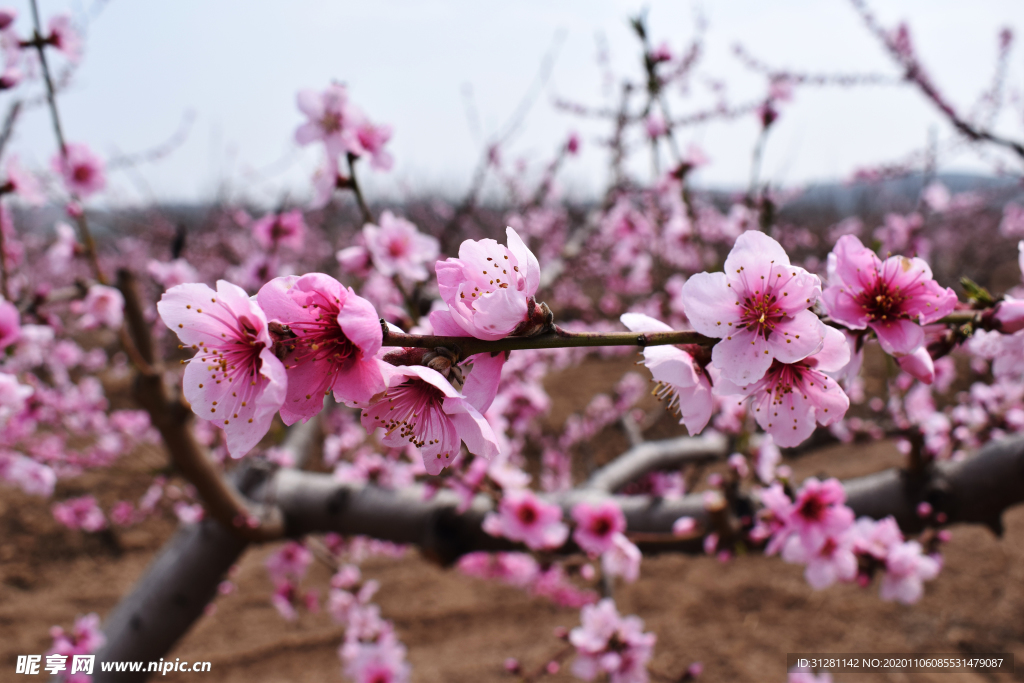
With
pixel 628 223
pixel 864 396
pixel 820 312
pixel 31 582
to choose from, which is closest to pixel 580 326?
pixel 628 223

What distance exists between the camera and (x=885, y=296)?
2.70 ft

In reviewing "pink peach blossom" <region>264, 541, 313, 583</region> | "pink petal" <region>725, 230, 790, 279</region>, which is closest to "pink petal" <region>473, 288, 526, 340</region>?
"pink petal" <region>725, 230, 790, 279</region>

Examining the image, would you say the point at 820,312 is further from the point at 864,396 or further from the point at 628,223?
the point at 864,396

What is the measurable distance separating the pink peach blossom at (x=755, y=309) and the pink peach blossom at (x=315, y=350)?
43 centimetres

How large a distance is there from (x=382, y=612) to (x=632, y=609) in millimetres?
1905

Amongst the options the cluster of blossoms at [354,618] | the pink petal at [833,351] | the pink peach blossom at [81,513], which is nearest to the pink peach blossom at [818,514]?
the pink petal at [833,351]

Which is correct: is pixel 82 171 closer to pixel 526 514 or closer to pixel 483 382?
pixel 526 514

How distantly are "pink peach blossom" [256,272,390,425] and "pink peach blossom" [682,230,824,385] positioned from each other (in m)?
0.43

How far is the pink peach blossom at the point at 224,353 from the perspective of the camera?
0.65 metres

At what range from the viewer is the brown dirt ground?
140 inches

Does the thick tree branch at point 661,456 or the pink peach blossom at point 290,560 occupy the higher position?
the thick tree branch at point 661,456

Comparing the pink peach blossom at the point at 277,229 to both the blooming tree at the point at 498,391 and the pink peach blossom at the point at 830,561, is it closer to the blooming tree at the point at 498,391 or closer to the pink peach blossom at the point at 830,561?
the blooming tree at the point at 498,391

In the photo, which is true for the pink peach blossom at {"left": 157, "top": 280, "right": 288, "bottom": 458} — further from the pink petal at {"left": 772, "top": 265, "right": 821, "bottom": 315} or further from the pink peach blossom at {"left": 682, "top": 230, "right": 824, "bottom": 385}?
the pink petal at {"left": 772, "top": 265, "right": 821, "bottom": 315}

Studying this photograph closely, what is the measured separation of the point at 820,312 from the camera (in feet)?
2.72
